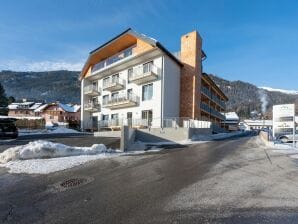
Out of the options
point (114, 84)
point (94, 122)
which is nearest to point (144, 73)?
point (114, 84)

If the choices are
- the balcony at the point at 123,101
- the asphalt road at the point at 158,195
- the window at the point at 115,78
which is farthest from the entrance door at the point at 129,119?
the asphalt road at the point at 158,195

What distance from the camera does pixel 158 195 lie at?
6184 mm

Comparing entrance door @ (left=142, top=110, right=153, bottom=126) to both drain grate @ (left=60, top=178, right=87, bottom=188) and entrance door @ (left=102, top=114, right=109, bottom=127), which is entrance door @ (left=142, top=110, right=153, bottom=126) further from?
drain grate @ (left=60, top=178, right=87, bottom=188)

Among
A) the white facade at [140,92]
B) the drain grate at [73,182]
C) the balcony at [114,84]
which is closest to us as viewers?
the drain grate at [73,182]

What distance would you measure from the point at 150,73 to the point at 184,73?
4943 mm

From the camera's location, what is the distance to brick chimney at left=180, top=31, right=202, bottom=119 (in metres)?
29.5

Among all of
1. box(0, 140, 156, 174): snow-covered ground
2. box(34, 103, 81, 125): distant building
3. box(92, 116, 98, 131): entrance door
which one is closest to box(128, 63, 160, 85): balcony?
box(92, 116, 98, 131): entrance door

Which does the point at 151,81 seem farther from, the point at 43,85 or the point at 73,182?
the point at 43,85

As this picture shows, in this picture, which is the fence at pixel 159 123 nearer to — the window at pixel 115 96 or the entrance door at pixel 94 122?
the window at pixel 115 96

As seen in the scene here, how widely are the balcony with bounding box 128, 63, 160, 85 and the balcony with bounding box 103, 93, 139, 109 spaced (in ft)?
7.15

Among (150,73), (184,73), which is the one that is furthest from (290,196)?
(184,73)

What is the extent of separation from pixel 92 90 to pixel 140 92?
12189 mm

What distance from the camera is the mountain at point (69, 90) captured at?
5714 inches

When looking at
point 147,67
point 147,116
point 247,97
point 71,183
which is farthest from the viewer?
point 247,97
